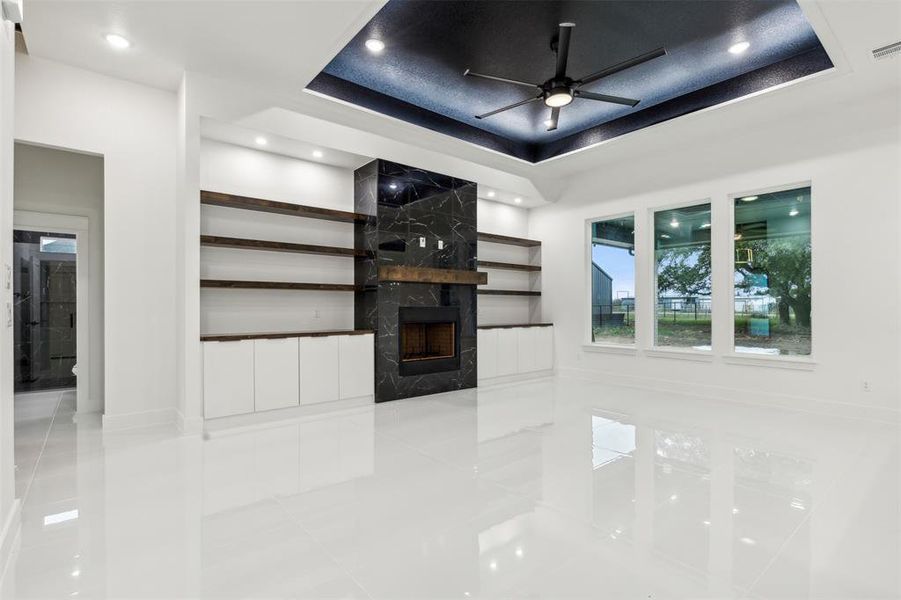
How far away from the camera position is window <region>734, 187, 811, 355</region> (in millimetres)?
5297

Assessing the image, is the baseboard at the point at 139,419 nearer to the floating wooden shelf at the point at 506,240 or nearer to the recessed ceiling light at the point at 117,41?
the recessed ceiling light at the point at 117,41

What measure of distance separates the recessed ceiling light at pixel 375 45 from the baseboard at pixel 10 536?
4.32 m

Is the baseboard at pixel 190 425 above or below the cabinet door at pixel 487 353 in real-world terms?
below

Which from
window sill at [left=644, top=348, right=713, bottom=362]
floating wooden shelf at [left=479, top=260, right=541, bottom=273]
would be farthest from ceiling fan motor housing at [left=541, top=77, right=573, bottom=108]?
window sill at [left=644, top=348, right=713, bottom=362]

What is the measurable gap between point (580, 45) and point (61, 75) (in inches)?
192

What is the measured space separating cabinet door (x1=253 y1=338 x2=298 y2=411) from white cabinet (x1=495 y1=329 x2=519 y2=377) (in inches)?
125

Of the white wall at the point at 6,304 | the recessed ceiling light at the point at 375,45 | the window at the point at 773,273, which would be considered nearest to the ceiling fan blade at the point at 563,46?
the recessed ceiling light at the point at 375,45

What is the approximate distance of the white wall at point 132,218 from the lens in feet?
13.9

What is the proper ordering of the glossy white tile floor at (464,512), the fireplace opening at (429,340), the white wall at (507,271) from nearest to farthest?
the glossy white tile floor at (464,512) → the fireplace opening at (429,340) → the white wall at (507,271)

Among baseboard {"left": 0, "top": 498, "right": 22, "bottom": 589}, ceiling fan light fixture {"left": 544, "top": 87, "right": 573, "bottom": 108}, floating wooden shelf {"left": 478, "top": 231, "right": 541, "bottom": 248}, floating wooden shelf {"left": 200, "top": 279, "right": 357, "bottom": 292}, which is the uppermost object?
ceiling fan light fixture {"left": 544, "top": 87, "right": 573, "bottom": 108}

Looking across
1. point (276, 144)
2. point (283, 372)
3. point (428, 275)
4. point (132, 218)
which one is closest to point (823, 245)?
point (428, 275)

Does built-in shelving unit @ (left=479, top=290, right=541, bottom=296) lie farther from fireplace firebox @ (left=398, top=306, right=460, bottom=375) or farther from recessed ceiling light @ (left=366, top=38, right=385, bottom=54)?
recessed ceiling light @ (left=366, top=38, right=385, bottom=54)

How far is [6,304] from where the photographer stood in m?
2.32

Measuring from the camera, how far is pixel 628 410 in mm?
5129
